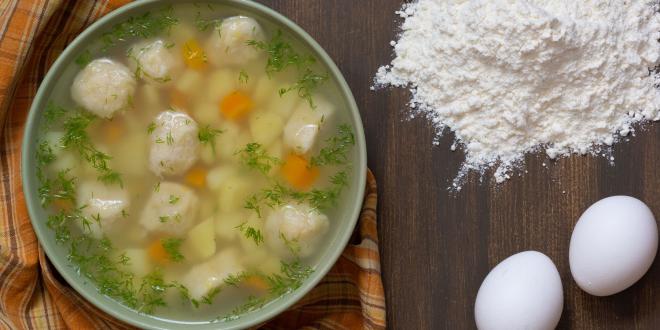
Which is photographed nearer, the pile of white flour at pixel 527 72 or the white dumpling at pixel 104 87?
the white dumpling at pixel 104 87

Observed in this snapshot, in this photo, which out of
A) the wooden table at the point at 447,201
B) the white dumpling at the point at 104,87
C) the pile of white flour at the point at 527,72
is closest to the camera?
the white dumpling at the point at 104,87

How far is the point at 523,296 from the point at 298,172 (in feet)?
1.82

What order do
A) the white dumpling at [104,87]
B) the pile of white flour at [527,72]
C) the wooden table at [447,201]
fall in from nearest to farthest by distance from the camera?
the white dumpling at [104,87]
the pile of white flour at [527,72]
the wooden table at [447,201]

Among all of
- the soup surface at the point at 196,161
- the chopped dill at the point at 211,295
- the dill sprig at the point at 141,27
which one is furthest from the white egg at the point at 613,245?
the dill sprig at the point at 141,27

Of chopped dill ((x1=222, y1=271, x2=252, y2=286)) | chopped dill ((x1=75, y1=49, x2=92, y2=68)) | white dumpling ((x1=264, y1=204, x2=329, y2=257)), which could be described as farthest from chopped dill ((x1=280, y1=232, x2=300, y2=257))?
chopped dill ((x1=75, y1=49, x2=92, y2=68))

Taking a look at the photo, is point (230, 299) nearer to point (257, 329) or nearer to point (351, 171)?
point (257, 329)

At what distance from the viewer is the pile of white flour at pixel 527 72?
6.32ft

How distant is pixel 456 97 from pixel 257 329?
27.9 inches

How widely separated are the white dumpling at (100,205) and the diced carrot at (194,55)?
1.00ft

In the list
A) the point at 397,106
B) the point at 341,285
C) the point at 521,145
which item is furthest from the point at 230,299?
the point at 521,145

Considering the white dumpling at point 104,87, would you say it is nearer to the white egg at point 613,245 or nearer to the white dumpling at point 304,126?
the white dumpling at point 304,126

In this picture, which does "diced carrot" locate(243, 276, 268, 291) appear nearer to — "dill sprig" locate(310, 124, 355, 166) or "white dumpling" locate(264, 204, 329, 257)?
"white dumpling" locate(264, 204, 329, 257)

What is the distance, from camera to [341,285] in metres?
2.05

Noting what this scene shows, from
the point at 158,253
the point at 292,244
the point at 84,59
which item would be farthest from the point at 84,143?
the point at 292,244
